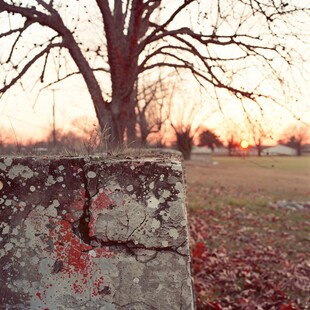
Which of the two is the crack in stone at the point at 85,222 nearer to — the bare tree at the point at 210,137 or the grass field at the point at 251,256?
the grass field at the point at 251,256

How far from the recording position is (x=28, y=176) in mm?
2473

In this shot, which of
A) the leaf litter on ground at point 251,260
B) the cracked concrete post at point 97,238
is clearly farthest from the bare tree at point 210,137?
the cracked concrete post at point 97,238

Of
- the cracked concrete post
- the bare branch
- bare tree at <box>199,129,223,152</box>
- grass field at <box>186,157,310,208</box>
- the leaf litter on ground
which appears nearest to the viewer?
the cracked concrete post

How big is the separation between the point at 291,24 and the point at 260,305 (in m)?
4.65

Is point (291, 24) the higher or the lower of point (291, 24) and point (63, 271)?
the higher

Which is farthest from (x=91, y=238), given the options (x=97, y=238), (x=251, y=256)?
(x=251, y=256)

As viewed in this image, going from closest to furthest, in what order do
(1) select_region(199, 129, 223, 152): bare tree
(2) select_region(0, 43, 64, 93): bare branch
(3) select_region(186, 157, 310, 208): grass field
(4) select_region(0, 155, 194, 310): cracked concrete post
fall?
(4) select_region(0, 155, 194, 310): cracked concrete post → (2) select_region(0, 43, 64, 93): bare branch → (1) select_region(199, 129, 223, 152): bare tree → (3) select_region(186, 157, 310, 208): grass field

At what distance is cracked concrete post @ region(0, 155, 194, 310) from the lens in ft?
7.80

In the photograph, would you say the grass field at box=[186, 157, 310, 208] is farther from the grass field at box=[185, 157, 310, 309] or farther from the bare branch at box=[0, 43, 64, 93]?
the bare branch at box=[0, 43, 64, 93]

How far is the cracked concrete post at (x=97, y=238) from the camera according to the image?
238cm

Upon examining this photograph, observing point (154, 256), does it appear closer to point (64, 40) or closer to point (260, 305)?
point (260, 305)

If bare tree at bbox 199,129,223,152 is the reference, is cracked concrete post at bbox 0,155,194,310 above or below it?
below

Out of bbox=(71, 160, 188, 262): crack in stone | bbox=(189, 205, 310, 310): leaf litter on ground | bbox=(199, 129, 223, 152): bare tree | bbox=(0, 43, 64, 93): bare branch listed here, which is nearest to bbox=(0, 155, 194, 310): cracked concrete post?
bbox=(71, 160, 188, 262): crack in stone

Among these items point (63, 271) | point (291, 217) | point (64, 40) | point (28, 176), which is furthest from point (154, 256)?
point (291, 217)
